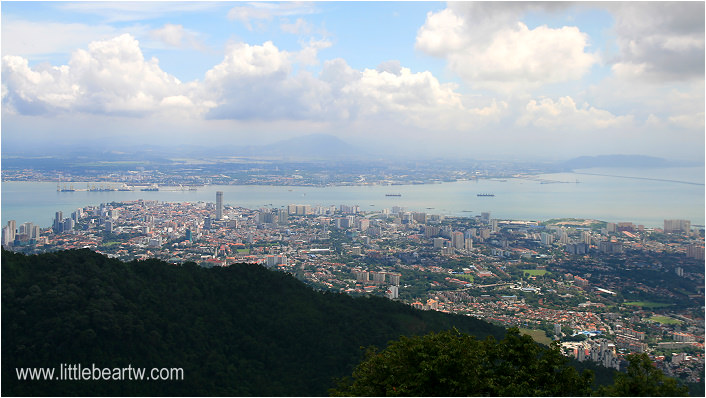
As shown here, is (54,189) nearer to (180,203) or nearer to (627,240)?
(180,203)

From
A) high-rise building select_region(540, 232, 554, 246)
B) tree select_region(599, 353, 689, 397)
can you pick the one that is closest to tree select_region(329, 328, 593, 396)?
tree select_region(599, 353, 689, 397)

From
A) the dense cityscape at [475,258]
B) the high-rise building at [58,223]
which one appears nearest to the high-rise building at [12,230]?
the dense cityscape at [475,258]

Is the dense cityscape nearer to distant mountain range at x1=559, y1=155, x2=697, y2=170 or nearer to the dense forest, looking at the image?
the dense forest

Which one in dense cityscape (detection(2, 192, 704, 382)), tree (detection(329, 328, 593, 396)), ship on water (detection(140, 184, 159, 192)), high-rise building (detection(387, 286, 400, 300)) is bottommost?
high-rise building (detection(387, 286, 400, 300))

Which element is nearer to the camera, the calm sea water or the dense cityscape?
the dense cityscape

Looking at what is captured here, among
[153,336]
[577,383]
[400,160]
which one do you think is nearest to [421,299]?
[153,336]

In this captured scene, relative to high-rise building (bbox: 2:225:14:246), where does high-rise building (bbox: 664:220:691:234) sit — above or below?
above
